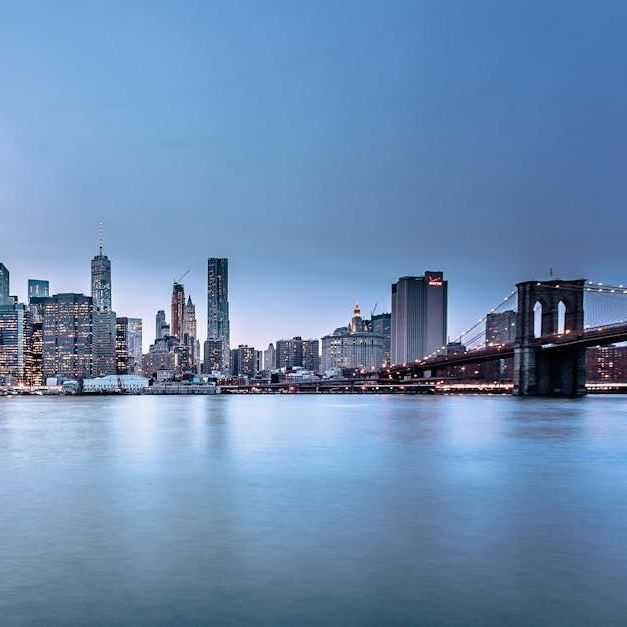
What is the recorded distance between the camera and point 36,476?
2284 centimetres

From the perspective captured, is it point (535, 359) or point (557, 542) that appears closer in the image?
point (557, 542)

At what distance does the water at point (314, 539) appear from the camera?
9.27 metres

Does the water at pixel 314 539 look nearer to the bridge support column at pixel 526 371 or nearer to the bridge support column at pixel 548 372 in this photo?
the bridge support column at pixel 526 371

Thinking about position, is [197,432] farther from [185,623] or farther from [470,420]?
[185,623]

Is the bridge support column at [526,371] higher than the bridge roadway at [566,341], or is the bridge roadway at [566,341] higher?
the bridge roadway at [566,341]

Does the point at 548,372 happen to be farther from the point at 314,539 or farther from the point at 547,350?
the point at 314,539

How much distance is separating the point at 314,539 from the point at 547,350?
80.8 m

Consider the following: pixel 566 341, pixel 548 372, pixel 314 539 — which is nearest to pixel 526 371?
pixel 548 372

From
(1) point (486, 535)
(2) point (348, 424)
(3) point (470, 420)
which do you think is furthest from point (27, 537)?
(3) point (470, 420)

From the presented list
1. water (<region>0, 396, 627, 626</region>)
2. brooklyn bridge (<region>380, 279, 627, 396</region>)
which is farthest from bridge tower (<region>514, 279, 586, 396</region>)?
water (<region>0, 396, 627, 626</region>)

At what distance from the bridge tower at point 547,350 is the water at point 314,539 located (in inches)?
2485

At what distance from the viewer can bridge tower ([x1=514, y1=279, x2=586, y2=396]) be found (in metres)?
89.5

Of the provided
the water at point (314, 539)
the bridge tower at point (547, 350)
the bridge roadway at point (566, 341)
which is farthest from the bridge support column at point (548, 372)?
the water at point (314, 539)

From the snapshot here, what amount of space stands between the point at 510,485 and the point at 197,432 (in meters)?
27.3
